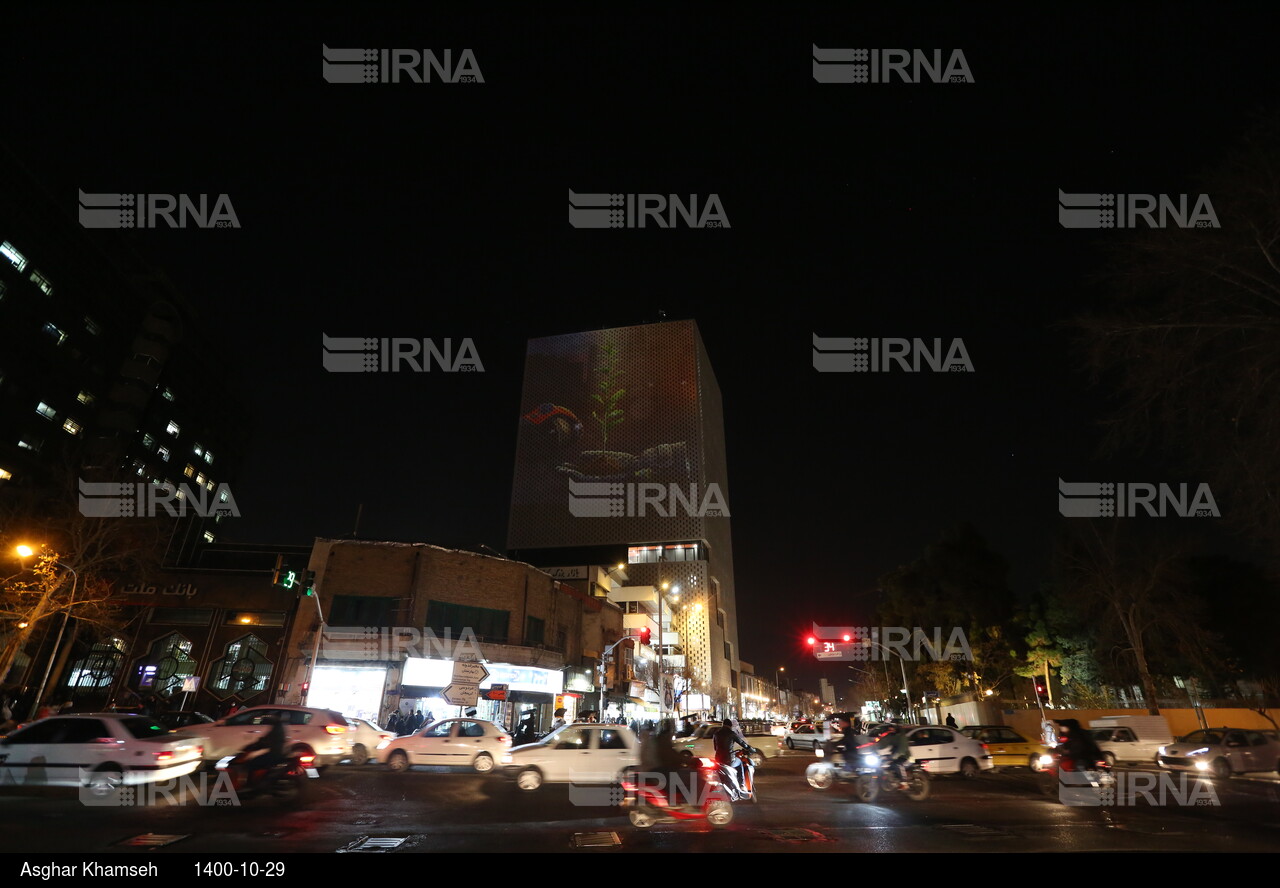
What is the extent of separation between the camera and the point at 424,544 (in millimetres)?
37188

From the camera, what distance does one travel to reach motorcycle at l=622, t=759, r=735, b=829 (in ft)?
31.3

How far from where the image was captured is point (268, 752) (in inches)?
439

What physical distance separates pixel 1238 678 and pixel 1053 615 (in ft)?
29.3

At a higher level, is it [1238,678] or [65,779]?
[1238,678]

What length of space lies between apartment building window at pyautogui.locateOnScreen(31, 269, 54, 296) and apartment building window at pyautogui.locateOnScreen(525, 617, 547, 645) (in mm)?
48970

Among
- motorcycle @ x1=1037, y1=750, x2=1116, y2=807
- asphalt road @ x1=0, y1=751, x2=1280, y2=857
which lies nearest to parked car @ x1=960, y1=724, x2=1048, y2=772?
asphalt road @ x1=0, y1=751, x2=1280, y2=857

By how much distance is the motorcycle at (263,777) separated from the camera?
10859 mm

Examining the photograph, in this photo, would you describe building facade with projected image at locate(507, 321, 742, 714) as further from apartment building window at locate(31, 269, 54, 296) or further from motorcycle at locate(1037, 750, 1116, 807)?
motorcycle at locate(1037, 750, 1116, 807)

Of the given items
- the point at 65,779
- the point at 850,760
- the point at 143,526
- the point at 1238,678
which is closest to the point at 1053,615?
the point at 1238,678

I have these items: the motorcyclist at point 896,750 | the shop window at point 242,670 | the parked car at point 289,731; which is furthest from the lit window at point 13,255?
the motorcyclist at point 896,750

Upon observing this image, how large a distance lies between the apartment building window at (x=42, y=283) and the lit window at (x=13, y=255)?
1151 mm

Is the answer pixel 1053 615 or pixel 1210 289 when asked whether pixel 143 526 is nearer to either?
pixel 1210 289

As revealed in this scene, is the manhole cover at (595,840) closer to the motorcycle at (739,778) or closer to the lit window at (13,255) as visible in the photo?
the motorcycle at (739,778)

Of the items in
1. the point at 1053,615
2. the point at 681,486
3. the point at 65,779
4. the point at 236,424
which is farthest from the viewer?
the point at 681,486
